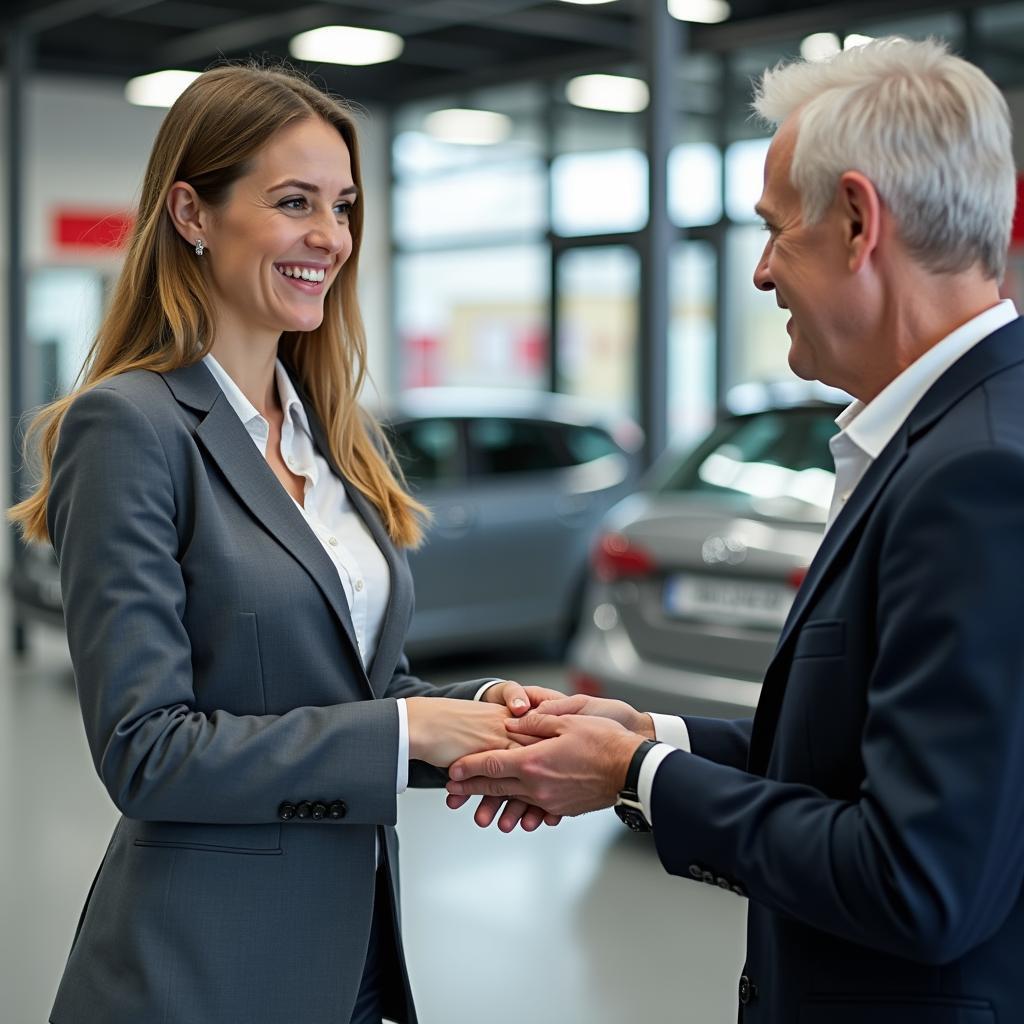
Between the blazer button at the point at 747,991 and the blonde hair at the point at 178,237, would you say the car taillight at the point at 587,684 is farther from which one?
the blazer button at the point at 747,991

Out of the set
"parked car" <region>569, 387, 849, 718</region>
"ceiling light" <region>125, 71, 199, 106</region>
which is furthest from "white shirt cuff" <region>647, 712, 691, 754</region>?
"ceiling light" <region>125, 71, 199, 106</region>

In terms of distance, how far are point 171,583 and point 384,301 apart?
1164 centimetres

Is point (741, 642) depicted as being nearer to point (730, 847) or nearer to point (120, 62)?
point (730, 847)

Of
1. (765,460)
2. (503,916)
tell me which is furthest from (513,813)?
(765,460)

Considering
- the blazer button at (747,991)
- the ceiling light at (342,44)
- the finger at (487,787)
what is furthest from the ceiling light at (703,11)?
the blazer button at (747,991)

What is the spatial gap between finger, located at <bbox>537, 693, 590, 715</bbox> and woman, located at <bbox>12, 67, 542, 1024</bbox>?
7 centimetres

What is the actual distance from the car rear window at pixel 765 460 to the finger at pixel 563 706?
7.75 feet

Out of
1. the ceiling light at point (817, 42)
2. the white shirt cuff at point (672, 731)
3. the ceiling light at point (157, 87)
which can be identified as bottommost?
the white shirt cuff at point (672, 731)

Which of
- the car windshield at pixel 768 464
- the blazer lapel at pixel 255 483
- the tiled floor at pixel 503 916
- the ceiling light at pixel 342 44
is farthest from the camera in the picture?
the ceiling light at pixel 342 44

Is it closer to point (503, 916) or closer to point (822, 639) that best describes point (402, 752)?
point (822, 639)

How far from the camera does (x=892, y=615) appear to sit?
4.05 feet

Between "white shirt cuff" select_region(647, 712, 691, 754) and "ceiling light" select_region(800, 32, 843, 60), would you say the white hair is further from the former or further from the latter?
"ceiling light" select_region(800, 32, 843, 60)

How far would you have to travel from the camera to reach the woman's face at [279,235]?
1.89 metres

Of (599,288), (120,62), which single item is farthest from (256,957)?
(120,62)
